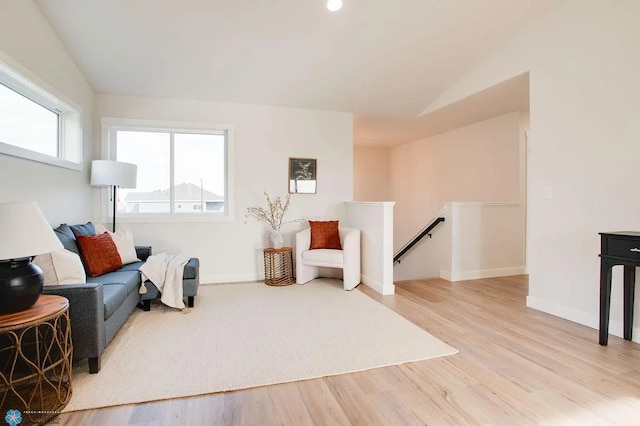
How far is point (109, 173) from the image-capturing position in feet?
12.0

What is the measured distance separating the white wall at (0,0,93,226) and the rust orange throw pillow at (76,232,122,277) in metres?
0.42

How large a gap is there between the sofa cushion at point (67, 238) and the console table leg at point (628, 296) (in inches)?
176

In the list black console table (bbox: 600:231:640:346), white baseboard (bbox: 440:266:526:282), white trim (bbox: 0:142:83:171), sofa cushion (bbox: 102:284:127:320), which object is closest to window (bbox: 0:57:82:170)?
white trim (bbox: 0:142:83:171)

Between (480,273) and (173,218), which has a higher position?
(173,218)

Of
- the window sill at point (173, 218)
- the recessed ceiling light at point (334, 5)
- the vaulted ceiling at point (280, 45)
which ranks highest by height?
the recessed ceiling light at point (334, 5)

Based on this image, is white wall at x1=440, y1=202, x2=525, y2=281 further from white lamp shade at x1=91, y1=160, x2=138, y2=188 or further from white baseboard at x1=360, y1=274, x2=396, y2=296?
white lamp shade at x1=91, y1=160, x2=138, y2=188

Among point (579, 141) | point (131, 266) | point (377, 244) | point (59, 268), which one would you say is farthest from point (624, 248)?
point (131, 266)

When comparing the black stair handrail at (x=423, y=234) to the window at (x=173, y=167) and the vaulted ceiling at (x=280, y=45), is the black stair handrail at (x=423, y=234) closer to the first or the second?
the vaulted ceiling at (x=280, y=45)

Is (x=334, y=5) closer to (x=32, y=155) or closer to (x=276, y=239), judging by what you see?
(x=276, y=239)

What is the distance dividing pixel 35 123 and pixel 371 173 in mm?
6639

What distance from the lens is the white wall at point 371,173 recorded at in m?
8.27

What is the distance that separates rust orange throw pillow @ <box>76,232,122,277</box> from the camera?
288 centimetres

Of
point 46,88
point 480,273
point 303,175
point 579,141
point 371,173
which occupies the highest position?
point 46,88

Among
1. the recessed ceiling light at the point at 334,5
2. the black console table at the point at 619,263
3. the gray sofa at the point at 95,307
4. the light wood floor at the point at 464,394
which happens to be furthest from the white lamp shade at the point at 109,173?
the black console table at the point at 619,263
